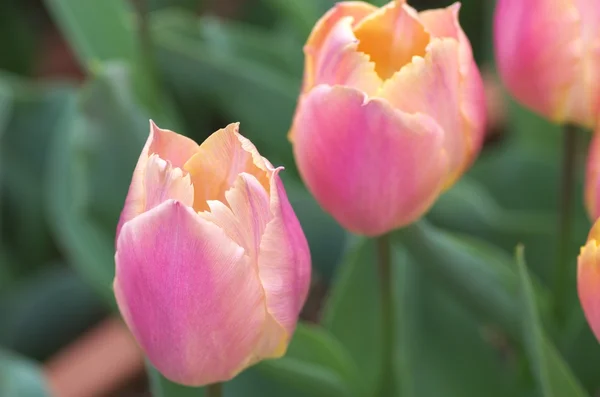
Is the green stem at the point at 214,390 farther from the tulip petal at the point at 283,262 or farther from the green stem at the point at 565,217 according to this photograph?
the green stem at the point at 565,217

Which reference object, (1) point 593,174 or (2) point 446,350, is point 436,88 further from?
(2) point 446,350

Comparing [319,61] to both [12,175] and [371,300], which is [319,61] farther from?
[12,175]

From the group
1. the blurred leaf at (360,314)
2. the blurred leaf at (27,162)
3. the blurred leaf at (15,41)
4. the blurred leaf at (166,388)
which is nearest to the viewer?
the blurred leaf at (166,388)

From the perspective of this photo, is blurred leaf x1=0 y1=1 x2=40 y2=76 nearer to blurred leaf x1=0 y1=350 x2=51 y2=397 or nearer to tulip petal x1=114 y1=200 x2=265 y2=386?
blurred leaf x1=0 y1=350 x2=51 y2=397

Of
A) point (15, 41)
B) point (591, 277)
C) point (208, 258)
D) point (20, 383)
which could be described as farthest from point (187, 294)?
point (15, 41)

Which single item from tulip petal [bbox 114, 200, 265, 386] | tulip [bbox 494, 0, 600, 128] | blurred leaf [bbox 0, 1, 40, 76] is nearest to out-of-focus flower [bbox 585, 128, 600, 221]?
tulip [bbox 494, 0, 600, 128]

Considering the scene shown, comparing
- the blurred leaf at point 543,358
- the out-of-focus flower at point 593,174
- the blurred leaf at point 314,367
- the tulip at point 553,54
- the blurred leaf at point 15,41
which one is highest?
the tulip at point 553,54

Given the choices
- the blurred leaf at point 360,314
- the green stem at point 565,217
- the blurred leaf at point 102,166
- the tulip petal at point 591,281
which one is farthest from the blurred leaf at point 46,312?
the tulip petal at point 591,281
